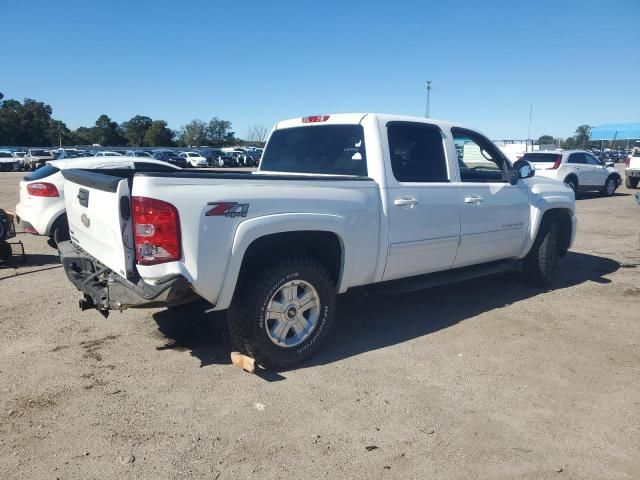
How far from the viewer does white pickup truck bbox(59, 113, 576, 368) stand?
3277mm

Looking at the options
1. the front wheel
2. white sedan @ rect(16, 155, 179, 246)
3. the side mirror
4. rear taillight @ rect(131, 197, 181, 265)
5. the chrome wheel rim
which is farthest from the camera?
white sedan @ rect(16, 155, 179, 246)

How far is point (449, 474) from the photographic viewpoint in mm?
2742

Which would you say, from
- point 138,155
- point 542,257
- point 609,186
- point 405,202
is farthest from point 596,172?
point 138,155

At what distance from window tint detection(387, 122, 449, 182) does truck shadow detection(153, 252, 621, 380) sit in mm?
1222

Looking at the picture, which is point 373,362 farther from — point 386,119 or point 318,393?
point 386,119

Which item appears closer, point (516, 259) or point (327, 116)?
point (327, 116)

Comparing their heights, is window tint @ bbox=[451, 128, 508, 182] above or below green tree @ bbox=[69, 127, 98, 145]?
below

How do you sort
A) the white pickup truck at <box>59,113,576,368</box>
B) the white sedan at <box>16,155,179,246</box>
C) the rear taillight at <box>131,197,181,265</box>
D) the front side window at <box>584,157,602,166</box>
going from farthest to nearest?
the front side window at <box>584,157,602,166</box> → the white sedan at <box>16,155,179,246</box> → the white pickup truck at <box>59,113,576,368</box> → the rear taillight at <box>131,197,181,265</box>

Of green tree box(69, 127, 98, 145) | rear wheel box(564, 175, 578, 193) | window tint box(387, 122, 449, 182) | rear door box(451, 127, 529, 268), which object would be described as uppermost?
green tree box(69, 127, 98, 145)

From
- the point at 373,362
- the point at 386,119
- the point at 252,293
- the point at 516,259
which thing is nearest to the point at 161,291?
the point at 252,293

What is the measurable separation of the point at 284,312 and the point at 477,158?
331cm

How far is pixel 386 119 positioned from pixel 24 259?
600 cm

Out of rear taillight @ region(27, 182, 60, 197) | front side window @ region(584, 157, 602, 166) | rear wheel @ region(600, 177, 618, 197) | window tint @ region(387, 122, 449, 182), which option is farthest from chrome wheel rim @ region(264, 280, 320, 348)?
rear wheel @ region(600, 177, 618, 197)

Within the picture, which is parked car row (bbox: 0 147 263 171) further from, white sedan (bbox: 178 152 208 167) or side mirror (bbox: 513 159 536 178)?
side mirror (bbox: 513 159 536 178)
